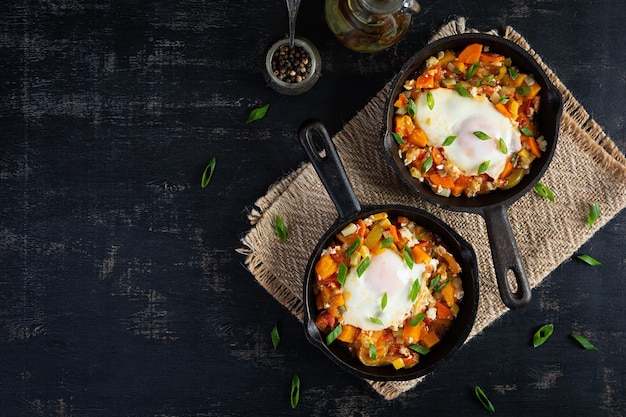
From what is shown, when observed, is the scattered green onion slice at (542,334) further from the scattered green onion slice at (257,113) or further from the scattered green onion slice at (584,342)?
the scattered green onion slice at (257,113)

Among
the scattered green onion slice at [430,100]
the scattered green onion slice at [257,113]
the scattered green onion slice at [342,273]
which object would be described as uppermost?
the scattered green onion slice at [430,100]

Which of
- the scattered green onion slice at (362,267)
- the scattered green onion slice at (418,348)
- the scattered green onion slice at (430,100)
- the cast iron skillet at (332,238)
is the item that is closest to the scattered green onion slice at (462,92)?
the scattered green onion slice at (430,100)

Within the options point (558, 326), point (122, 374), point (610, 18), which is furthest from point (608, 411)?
point (122, 374)

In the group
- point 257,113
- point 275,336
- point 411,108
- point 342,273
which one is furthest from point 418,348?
point 257,113

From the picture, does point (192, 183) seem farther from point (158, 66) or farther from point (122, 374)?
Result: point (122, 374)

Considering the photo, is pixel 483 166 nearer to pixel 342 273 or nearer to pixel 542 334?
pixel 342 273

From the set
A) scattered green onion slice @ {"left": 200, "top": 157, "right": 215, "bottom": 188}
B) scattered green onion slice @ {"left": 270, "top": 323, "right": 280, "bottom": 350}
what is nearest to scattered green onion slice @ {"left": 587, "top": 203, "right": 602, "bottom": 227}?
scattered green onion slice @ {"left": 270, "top": 323, "right": 280, "bottom": 350}
